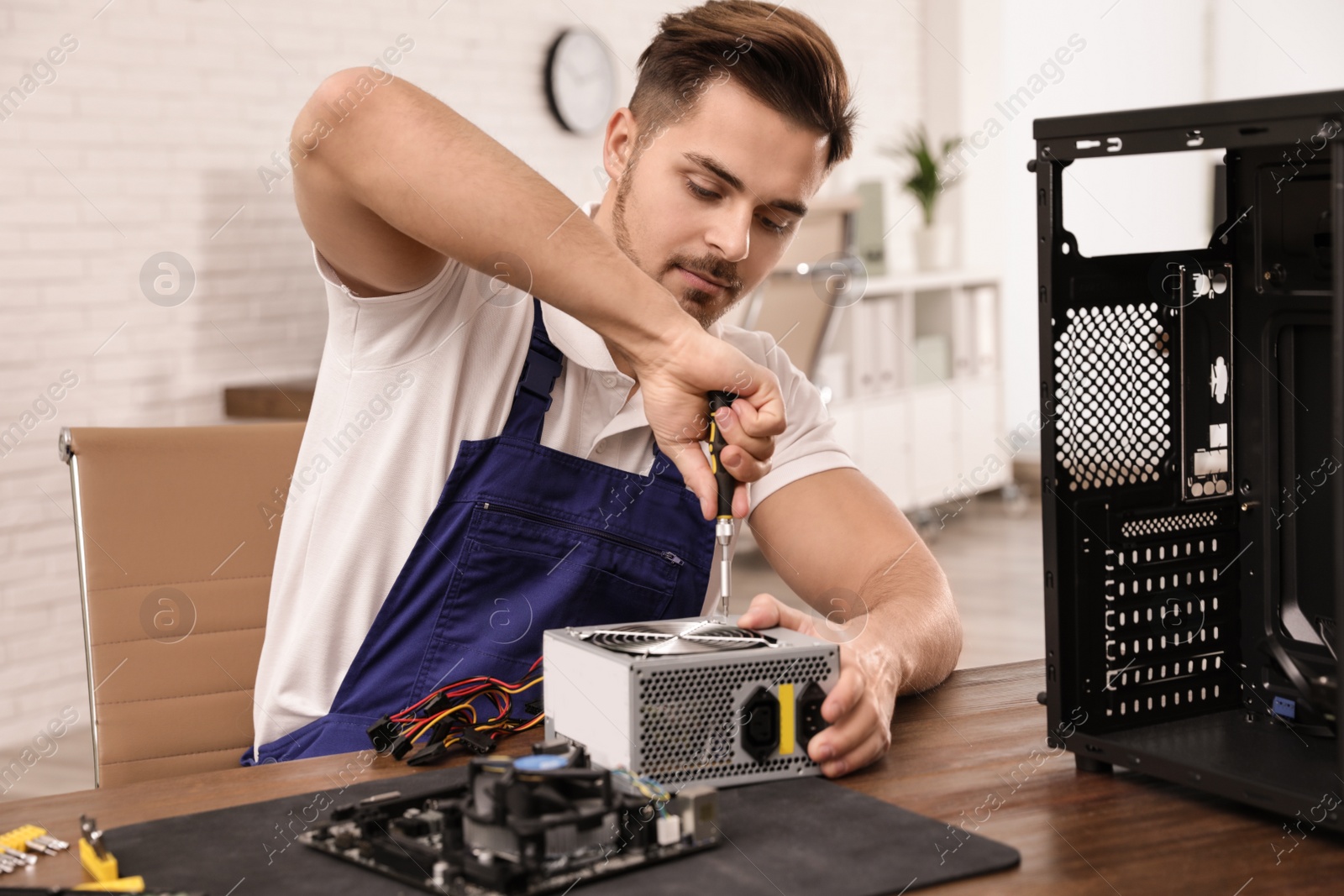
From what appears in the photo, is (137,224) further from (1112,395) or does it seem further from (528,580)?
(1112,395)

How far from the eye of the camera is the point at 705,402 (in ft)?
3.76

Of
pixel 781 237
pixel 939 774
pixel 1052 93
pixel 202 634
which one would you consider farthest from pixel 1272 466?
pixel 1052 93

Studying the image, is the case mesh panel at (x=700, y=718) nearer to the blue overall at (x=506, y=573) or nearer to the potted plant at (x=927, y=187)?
the blue overall at (x=506, y=573)

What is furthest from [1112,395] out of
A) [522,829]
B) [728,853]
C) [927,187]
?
[927,187]

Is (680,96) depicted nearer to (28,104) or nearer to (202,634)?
(202,634)

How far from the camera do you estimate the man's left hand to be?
1.00 m

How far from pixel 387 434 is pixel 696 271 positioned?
41cm

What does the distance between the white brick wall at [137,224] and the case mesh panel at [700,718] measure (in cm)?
297

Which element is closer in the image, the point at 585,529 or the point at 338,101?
the point at 338,101

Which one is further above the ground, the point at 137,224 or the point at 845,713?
the point at 137,224

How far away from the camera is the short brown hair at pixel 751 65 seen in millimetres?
1552

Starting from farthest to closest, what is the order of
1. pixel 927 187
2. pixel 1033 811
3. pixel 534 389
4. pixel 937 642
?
1. pixel 927 187
2. pixel 534 389
3. pixel 937 642
4. pixel 1033 811

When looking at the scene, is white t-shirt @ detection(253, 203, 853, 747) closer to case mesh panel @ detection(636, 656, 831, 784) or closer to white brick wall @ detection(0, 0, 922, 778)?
case mesh panel @ detection(636, 656, 831, 784)

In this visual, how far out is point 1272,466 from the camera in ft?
3.45
